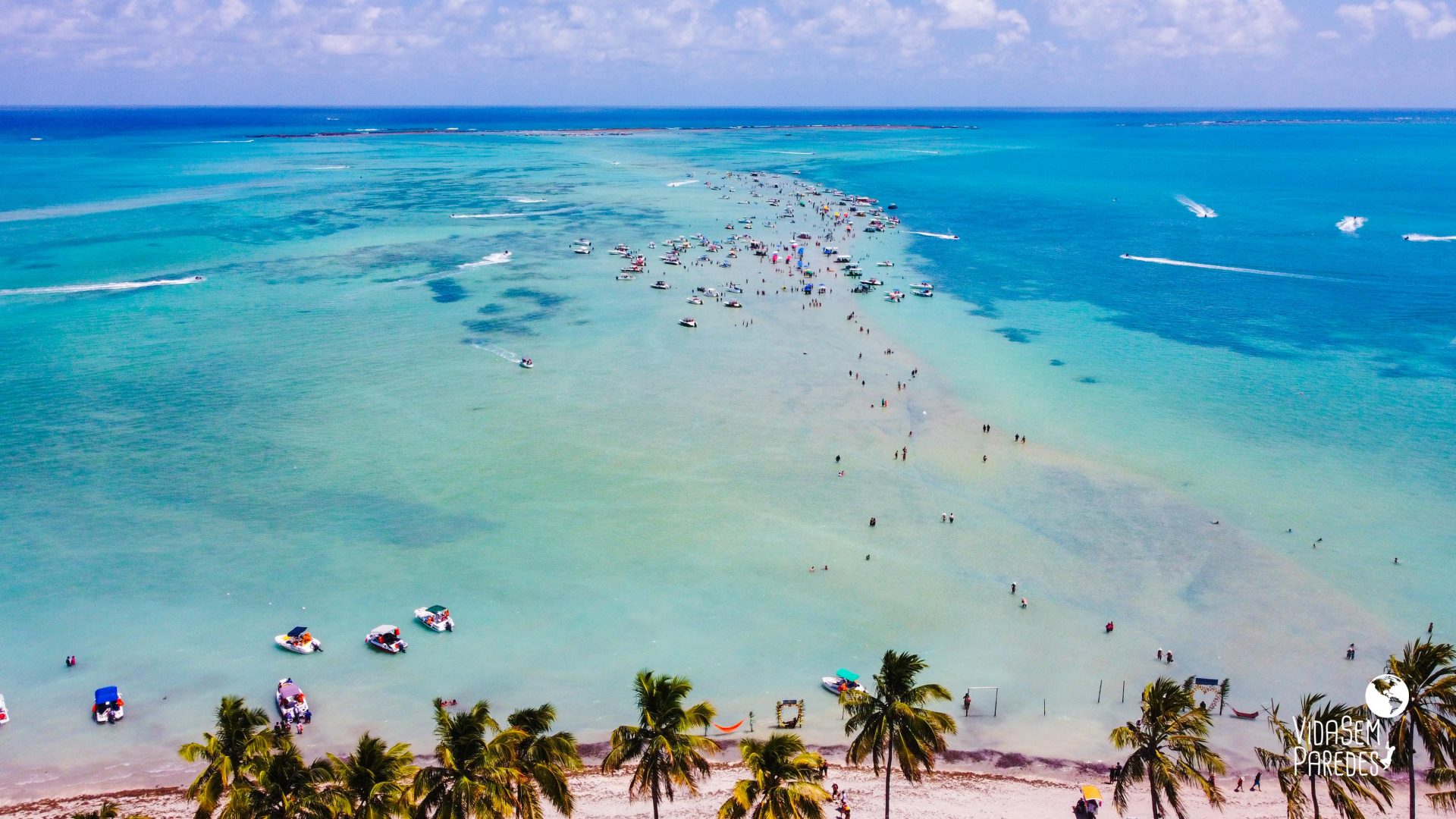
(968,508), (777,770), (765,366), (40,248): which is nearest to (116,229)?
(40,248)

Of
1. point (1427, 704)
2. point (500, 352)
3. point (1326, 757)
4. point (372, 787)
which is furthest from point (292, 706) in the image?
point (500, 352)

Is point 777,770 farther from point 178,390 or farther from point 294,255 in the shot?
point 294,255

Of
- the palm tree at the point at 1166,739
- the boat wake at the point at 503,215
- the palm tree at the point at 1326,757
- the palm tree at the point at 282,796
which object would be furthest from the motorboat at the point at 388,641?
the boat wake at the point at 503,215

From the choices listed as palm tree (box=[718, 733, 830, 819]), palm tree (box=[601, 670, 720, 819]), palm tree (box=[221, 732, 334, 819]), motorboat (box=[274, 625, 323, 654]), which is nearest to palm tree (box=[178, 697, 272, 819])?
palm tree (box=[221, 732, 334, 819])

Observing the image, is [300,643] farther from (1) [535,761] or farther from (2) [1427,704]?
(2) [1427,704]

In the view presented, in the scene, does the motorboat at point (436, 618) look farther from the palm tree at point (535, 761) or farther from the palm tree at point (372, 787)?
the palm tree at point (372, 787)

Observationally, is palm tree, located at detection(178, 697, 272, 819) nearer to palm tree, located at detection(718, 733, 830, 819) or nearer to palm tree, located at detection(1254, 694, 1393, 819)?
palm tree, located at detection(718, 733, 830, 819)
